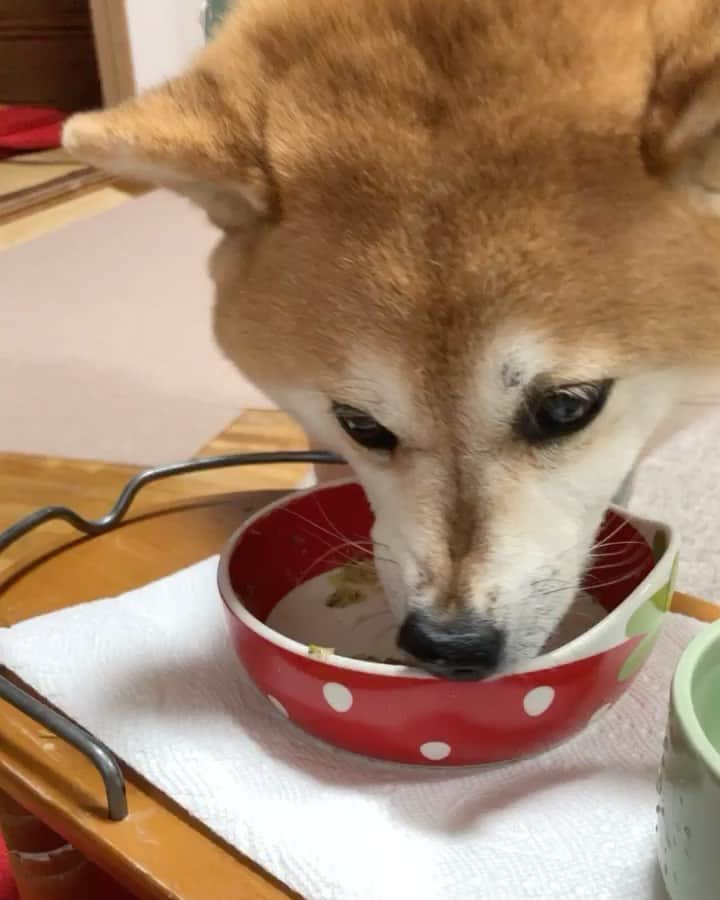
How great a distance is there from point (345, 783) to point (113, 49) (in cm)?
359

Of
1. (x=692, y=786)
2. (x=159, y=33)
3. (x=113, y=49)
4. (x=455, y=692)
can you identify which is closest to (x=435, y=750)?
(x=455, y=692)

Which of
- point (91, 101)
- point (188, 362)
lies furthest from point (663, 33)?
point (91, 101)

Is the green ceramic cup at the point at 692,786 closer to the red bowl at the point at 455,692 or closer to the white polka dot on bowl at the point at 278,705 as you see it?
the red bowl at the point at 455,692

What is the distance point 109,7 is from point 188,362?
6.74 ft

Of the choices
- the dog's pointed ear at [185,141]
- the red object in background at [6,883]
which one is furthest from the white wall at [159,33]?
the red object in background at [6,883]

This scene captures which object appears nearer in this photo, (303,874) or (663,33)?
(303,874)

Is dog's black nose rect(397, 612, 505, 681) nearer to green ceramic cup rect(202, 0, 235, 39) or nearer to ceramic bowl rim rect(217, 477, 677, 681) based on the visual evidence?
ceramic bowl rim rect(217, 477, 677, 681)

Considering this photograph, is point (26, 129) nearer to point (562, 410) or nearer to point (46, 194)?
point (46, 194)

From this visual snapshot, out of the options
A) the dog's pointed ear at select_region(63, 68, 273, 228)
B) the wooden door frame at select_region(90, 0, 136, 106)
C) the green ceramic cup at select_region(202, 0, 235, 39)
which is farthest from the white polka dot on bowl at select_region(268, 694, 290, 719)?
the wooden door frame at select_region(90, 0, 136, 106)

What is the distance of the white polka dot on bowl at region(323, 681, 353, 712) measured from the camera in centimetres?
71

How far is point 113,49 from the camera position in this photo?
150 inches

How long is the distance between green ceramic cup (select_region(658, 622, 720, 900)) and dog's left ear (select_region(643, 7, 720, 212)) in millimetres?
339

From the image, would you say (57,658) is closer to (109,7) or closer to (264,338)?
(264,338)

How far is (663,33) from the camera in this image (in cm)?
77
